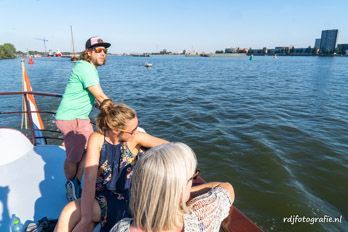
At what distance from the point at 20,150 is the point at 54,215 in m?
1.84

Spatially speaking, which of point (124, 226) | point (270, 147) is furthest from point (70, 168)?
point (270, 147)

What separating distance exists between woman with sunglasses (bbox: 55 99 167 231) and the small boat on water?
7.4 inches

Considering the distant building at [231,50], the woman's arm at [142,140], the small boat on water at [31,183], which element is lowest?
the small boat on water at [31,183]

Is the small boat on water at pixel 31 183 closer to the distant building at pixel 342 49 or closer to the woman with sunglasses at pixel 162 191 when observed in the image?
the woman with sunglasses at pixel 162 191

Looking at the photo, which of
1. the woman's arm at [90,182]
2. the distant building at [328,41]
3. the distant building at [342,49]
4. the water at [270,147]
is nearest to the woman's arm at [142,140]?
the woman's arm at [90,182]

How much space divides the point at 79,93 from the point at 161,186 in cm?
221

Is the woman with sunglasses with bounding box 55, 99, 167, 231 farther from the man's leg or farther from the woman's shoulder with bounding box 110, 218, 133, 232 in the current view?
the man's leg

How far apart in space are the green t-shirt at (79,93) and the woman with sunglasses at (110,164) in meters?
A: 0.79

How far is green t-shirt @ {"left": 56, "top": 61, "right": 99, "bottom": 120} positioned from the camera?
2.88 m

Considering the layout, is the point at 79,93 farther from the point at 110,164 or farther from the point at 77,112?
the point at 110,164

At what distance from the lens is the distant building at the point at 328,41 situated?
156m

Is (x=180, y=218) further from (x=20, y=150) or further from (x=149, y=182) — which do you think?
(x=20, y=150)

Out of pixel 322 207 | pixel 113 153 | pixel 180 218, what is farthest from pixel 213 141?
pixel 180 218

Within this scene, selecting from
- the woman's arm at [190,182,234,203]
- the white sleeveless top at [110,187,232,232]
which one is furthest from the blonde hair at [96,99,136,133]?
the white sleeveless top at [110,187,232,232]
